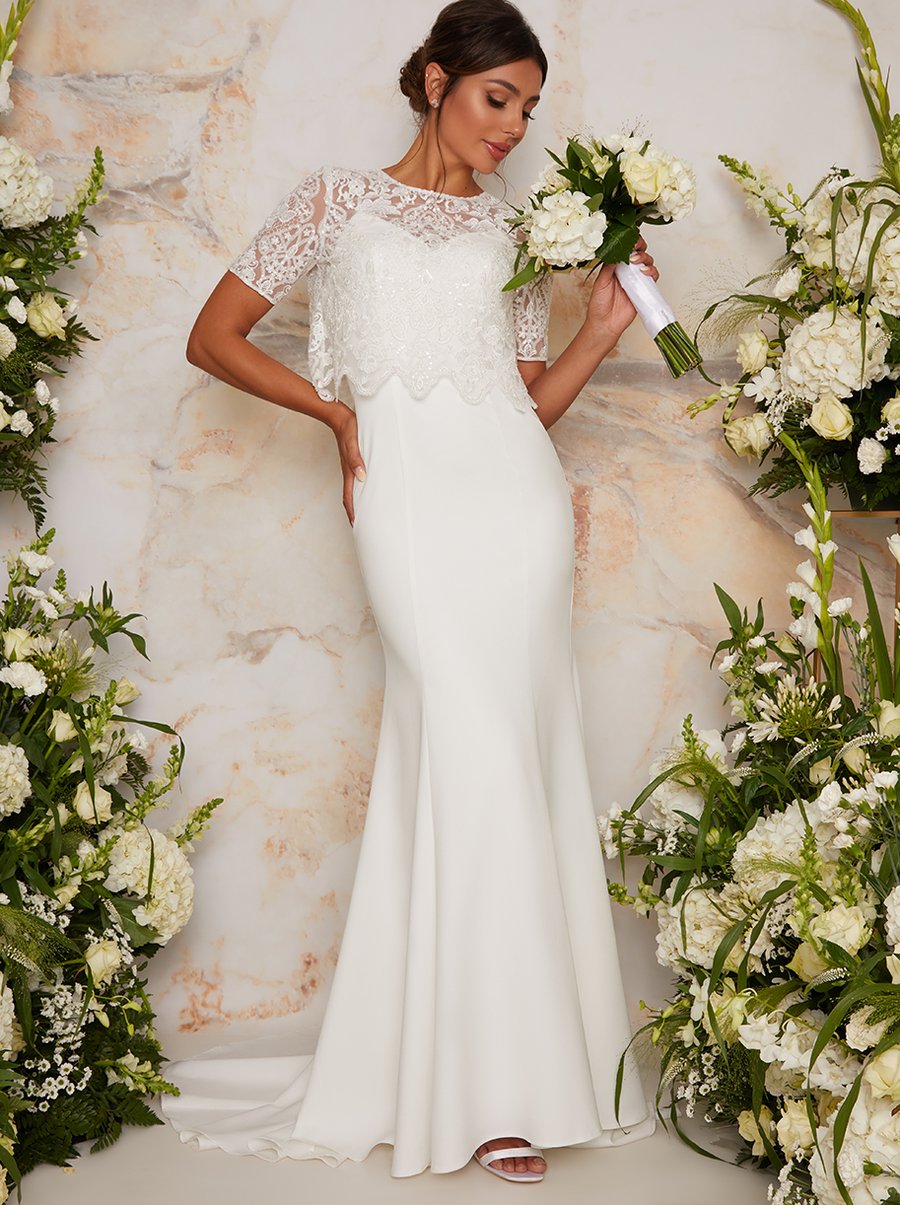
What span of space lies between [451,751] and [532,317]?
1.08 meters

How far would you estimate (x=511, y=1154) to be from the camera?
2488 mm

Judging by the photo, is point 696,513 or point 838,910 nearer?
point 838,910

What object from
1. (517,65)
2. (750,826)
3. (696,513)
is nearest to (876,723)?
(750,826)

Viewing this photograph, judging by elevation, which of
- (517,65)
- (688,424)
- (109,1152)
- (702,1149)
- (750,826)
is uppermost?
(517,65)

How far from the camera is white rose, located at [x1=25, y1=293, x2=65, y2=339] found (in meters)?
2.95

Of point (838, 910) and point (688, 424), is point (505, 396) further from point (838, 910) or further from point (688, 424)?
point (838, 910)

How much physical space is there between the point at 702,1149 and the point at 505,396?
1.62m

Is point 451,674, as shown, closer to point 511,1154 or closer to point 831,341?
point 511,1154

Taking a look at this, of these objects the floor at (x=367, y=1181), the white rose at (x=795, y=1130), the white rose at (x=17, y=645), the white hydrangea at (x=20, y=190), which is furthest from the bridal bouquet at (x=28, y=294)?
the white rose at (x=795, y=1130)

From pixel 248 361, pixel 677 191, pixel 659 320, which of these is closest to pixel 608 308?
pixel 659 320

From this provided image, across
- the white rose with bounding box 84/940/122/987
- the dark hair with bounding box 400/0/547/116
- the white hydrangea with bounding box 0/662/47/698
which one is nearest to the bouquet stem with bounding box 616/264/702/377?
the dark hair with bounding box 400/0/547/116

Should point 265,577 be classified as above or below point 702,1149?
above

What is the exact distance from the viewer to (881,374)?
2801 millimetres

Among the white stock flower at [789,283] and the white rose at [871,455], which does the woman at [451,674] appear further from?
the white rose at [871,455]
